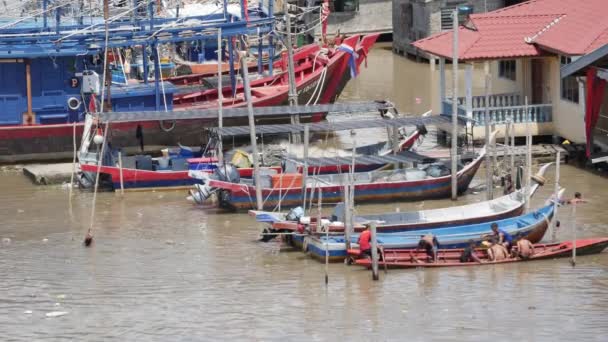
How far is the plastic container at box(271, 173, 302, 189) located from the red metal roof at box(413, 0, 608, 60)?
19.3 ft

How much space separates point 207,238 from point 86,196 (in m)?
5.45

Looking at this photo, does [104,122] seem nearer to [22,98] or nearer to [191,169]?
[191,169]

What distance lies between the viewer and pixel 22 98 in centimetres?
3525

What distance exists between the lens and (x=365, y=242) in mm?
22391

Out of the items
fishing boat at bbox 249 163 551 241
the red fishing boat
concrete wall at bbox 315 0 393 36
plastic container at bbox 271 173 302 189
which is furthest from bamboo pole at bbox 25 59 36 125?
concrete wall at bbox 315 0 393 36

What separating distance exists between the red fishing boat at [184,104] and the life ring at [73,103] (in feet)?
1.78

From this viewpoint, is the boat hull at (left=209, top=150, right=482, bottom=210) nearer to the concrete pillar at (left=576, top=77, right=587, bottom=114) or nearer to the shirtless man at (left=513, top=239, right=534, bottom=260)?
the concrete pillar at (left=576, top=77, right=587, bottom=114)

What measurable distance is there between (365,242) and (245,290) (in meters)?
2.20

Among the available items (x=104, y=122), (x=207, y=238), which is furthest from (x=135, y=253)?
(x=104, y=122)

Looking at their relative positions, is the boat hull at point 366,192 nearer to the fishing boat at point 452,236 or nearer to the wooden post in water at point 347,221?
the fishing boat at point 452,236

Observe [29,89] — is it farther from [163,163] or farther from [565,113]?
[565,113]

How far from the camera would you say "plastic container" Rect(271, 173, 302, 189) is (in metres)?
27.7

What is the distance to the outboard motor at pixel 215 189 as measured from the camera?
2808cm

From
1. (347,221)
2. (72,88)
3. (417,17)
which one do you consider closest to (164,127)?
(72,88)
